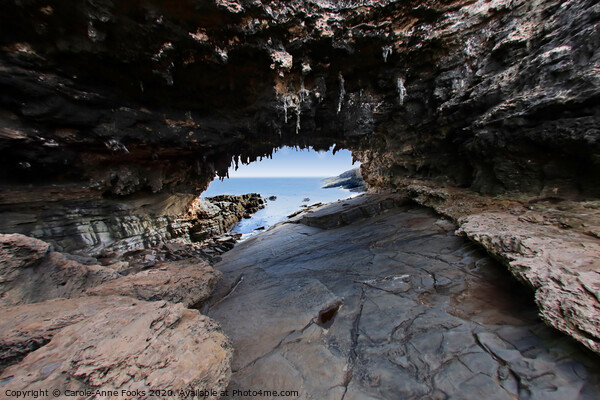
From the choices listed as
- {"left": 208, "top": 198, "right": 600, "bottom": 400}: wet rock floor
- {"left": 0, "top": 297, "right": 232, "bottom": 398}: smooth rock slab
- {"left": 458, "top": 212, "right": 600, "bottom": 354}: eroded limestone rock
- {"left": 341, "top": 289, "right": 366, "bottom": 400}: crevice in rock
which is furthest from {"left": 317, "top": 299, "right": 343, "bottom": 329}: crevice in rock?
{"left": 458, "top": 212, "right": 600, "bottom": 354}: eroded limestone rock

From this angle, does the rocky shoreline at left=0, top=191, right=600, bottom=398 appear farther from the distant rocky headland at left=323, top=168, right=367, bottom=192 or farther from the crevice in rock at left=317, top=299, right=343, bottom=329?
the distant rocky headland at left=323, top=168, right=367, bottom=192

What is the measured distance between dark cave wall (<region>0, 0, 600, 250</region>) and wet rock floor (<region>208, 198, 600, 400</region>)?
3.74 meters

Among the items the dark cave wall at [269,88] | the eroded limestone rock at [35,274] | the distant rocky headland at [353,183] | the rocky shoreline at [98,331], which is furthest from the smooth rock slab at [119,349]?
the distant rocky headland at [353,183]

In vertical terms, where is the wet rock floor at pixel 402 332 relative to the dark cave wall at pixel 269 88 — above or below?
below

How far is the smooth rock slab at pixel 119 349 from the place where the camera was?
172cm

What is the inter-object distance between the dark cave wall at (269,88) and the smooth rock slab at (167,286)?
5201 millimetres

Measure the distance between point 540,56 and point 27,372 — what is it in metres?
10.4

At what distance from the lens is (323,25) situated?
6168mm

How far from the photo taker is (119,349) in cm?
194

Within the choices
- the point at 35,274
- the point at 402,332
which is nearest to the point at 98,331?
the point at 35,274

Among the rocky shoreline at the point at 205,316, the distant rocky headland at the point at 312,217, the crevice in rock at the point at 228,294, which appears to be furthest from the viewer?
A: the crevice in rock at the point at 228,294

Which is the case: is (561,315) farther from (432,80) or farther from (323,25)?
(432,80)

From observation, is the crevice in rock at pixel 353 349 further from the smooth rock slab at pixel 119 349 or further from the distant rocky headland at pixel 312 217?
the smooth rock slab at pixel 119 349

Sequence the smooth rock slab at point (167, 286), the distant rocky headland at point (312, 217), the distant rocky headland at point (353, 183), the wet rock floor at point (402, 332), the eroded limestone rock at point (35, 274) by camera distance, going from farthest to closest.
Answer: the distant rocky headland at point (353, 183) → the smooth rock slab at point (167, 286) → the eroded limestone rock at point (35, 274) → the distant rocky headland at point (312, 217) → the wet rock floor at point (402, 332)
